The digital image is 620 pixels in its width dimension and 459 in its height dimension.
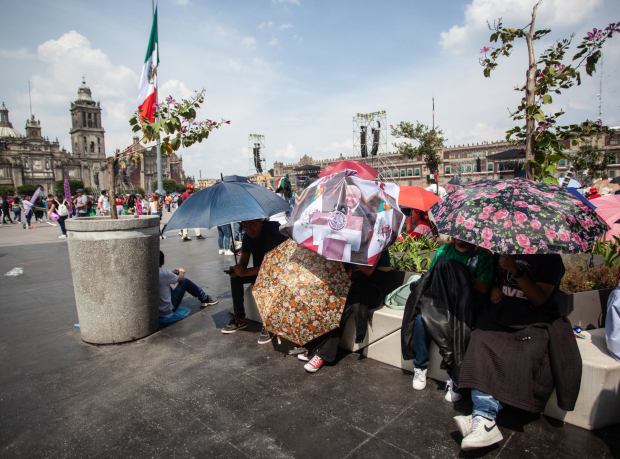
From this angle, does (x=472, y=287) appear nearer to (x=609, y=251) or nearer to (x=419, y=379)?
(x=419, y=379)

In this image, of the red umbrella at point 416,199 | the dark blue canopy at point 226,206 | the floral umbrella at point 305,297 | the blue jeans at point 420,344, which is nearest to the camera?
the blue jeans at point 420,344

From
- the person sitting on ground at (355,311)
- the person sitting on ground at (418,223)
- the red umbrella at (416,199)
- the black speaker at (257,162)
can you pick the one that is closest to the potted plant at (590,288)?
the person sitting on ground at (355,311)

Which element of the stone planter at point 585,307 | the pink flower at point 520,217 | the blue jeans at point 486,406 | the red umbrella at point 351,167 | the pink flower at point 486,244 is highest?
the red umbrella at point 351,167

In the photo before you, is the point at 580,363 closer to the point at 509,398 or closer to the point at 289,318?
the point at 509,398

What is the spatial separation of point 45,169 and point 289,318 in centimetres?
12645

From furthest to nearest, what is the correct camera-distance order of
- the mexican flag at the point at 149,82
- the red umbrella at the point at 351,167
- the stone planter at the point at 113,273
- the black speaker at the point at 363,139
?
the black speaker at the point at 363,139, the mexican flag at the point at 149,82, the red umbrella at the point at 351,167, the stone planter at the point at 113,273

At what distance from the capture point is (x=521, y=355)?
2385 millimetres

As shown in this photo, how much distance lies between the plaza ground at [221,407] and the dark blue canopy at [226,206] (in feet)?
4.49

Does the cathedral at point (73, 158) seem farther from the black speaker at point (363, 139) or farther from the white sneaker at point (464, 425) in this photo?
the white sneaker at point (464, 425)

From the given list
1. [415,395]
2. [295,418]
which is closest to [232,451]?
[295,418]

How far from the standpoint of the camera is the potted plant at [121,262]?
12.7 ft

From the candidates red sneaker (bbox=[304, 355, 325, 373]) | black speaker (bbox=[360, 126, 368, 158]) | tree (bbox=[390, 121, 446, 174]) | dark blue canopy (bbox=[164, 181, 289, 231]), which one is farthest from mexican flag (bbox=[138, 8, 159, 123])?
black speaker (bbox=[360, 126, 368, 158])

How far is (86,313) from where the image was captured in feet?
13.3

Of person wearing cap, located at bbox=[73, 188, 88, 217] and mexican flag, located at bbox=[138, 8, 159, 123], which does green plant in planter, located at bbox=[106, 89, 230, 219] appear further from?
person wearing cap, located at bbox=[73, 188, 88, 217]
